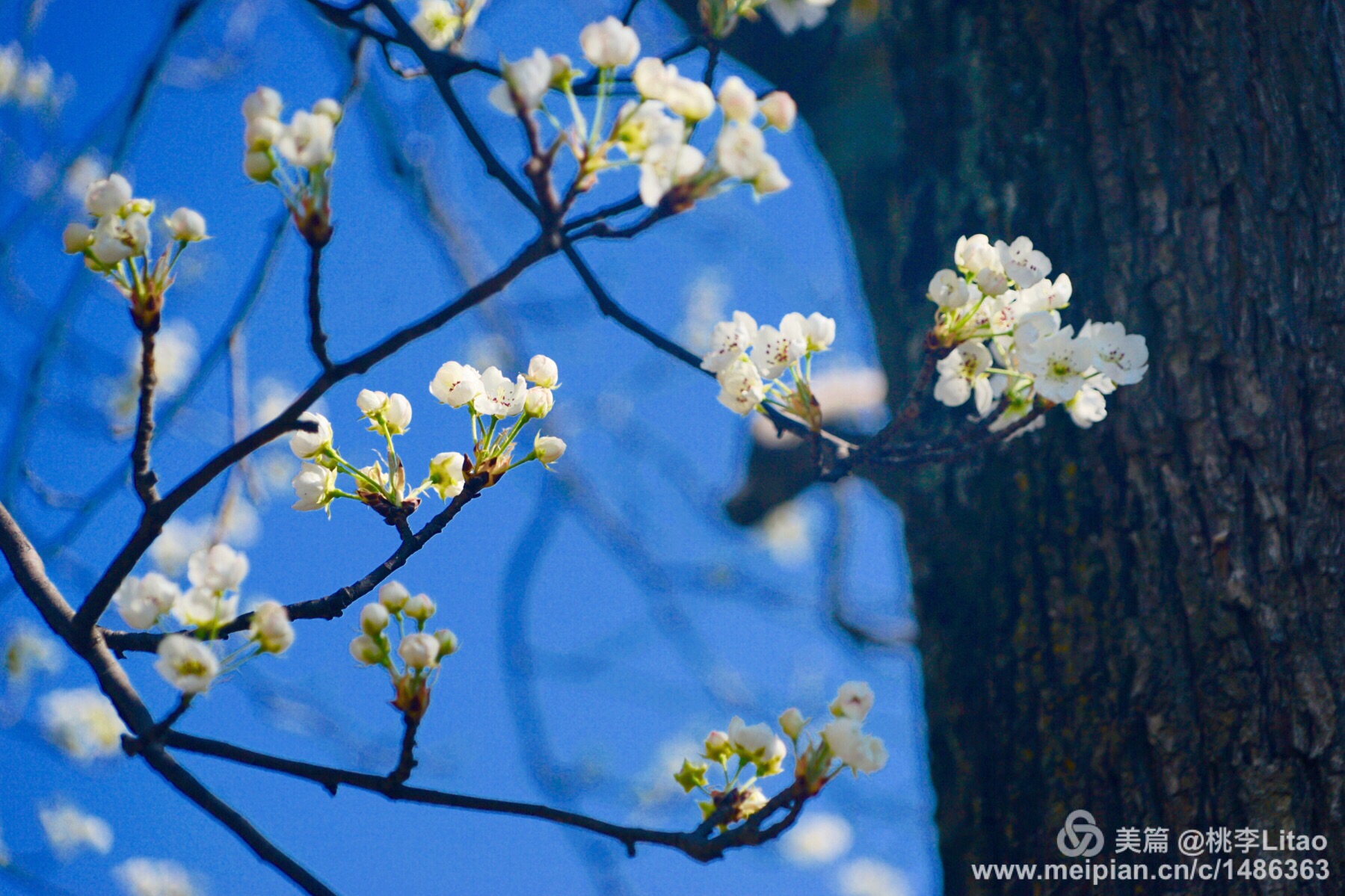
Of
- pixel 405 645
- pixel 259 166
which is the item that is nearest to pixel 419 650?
pixel 405 645

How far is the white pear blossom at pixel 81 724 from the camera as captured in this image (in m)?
3.14

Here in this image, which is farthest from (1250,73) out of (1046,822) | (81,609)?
(81,609)

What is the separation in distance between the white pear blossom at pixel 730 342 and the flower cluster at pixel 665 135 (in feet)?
0.98

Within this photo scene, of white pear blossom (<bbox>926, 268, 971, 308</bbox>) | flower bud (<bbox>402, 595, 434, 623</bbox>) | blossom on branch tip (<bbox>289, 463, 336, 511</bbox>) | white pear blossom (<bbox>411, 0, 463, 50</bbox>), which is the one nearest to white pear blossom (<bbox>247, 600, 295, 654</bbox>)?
flower bud (<bbox>402, 595, 434, 623</bbox>)

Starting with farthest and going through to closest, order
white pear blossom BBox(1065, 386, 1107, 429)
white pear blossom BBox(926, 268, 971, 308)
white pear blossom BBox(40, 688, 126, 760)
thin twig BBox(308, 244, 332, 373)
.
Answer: white pear blossom BBox(40, 688, 126, 760) < white pear blossom BBox(1065, 386, 1107, 429) < white pear blossom BBox(926, 268, 971, 308) < thin twig BBox(308, 244, 332, 373)

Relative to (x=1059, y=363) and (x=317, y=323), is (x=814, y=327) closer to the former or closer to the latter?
(x=1059, y=363)

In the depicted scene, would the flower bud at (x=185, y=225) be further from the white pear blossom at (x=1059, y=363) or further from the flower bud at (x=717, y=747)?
the white pear blossom at (x=1059, y=363)

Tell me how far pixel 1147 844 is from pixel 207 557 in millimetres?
1102

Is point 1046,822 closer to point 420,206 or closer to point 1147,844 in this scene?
point 1147,844

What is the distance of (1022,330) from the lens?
87cm

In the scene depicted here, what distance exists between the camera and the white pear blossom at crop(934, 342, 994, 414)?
3.16ft

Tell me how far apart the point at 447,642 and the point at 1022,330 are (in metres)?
0.63

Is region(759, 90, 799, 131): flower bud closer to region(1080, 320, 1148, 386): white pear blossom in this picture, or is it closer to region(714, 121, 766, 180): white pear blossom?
region(714, 121, 766, 180): white pear blossom

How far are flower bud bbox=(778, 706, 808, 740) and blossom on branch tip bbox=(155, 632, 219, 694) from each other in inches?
19.0
